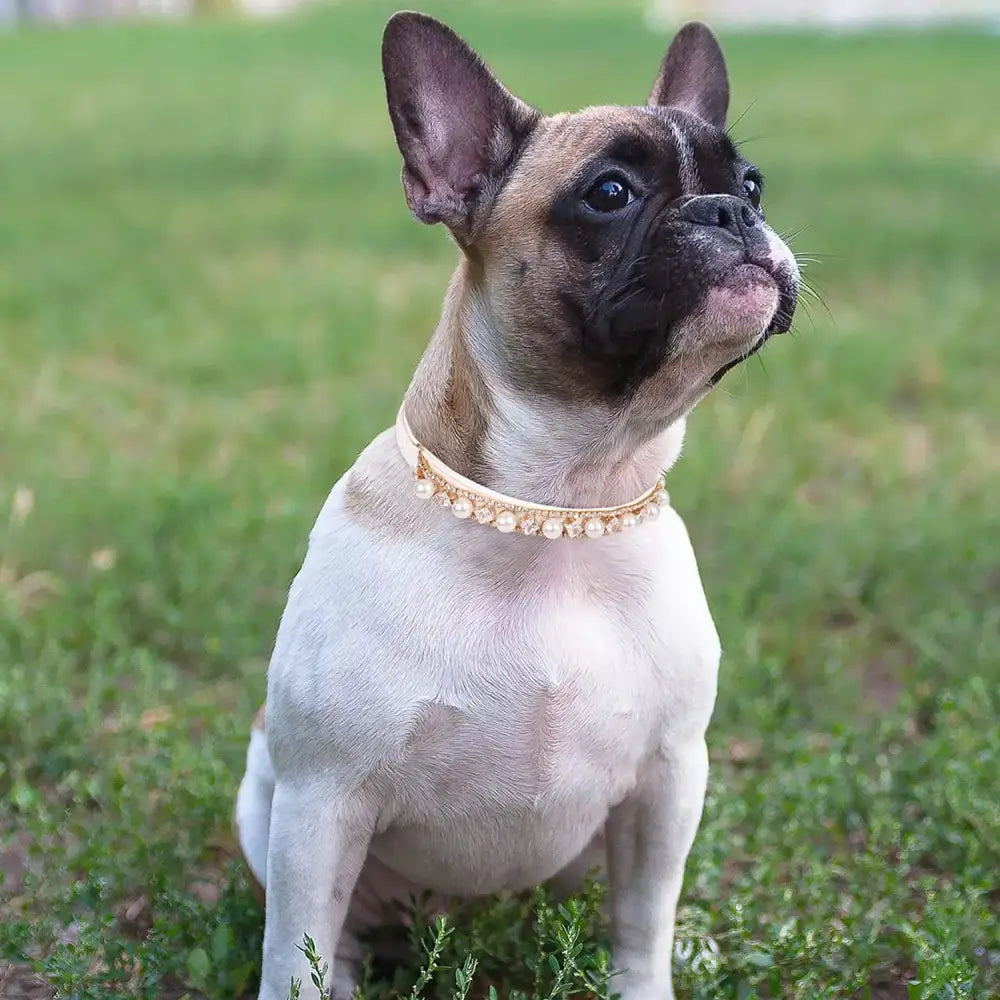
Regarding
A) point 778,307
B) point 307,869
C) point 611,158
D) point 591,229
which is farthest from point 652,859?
point 611,158

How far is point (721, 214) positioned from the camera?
2.45 m

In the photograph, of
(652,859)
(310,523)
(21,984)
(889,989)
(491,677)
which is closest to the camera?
(491,677)

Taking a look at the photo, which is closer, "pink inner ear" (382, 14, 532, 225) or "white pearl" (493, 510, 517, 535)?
"white pearl" (493, 510, 517, 535)

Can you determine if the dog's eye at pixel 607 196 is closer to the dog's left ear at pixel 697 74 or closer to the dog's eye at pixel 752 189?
the dog's eye at pixel 752 189

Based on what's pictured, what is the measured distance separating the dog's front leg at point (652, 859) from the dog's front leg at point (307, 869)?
1.57ft

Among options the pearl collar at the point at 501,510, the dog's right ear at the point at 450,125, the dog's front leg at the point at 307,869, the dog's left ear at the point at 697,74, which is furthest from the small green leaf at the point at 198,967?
the dog's left ear at the point at 697,74

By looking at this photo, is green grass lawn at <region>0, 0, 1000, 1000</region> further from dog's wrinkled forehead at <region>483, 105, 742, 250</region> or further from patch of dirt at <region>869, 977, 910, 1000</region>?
dog's wrinkled forehead at <region>483, 105, 742, 250</region>

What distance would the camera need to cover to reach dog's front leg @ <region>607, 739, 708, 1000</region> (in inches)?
103

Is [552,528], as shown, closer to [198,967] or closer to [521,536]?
[521,536]

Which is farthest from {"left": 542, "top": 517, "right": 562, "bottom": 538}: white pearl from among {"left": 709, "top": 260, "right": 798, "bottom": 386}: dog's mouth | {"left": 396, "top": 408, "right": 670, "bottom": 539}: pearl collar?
{"left": 709, "top": 260, "right": 798, "bottom": 386}: dog's mouth

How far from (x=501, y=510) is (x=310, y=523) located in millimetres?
2417

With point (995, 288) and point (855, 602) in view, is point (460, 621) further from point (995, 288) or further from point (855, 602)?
point (995, 288)

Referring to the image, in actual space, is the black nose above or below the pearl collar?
above

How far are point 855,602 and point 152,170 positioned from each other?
807 centimetres
